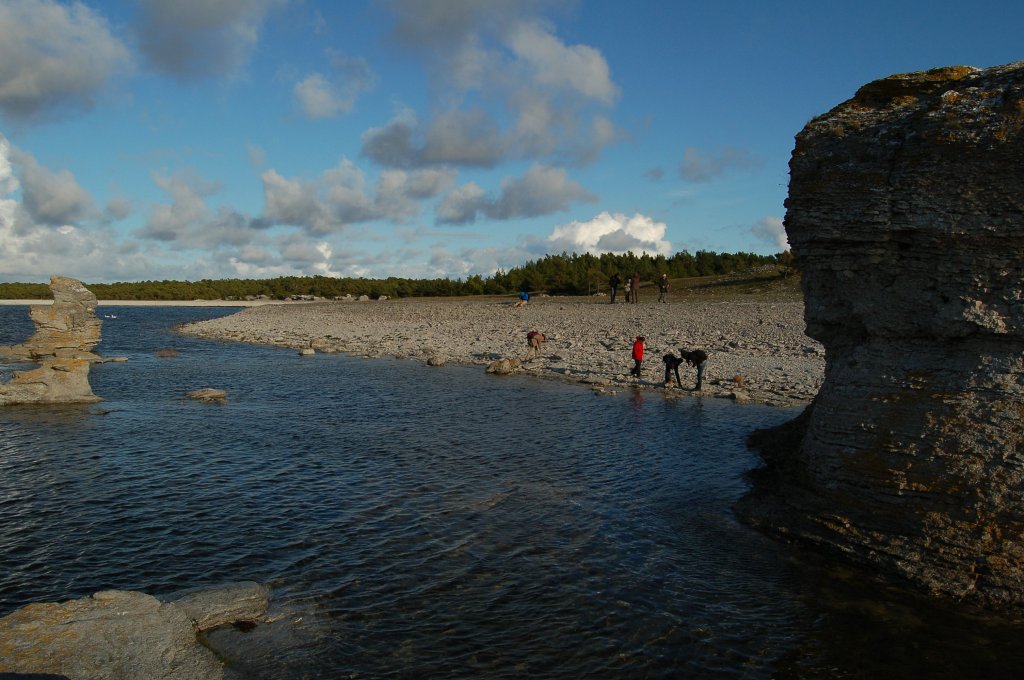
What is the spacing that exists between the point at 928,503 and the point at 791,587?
2.39 m

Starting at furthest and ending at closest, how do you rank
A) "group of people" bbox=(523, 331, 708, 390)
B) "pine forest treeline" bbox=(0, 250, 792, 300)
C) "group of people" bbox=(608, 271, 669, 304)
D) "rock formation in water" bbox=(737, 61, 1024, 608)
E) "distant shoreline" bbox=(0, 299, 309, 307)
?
"distant shoreline" bbox=(0, 299, 309, 307) < "pine forest treeline" bbox=(0, 250, 792, 300) < "group of people" bbox=(608, 271, 669, 304) < "group of people" bbox=(523, 331, 708, 390) < "rock formation in water" bbox=(737, 61, 1024, 608)

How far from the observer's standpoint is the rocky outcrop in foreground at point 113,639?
7238mm

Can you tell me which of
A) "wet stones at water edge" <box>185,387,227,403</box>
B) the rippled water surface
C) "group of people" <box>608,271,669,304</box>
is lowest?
the rippled water surface

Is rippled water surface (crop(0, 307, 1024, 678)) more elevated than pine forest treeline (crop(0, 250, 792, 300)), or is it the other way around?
pine forest treeline (crop(0, 250, 792, 300))

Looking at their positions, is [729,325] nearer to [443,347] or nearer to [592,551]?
[443,347]

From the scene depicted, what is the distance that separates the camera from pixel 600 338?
3988 cm

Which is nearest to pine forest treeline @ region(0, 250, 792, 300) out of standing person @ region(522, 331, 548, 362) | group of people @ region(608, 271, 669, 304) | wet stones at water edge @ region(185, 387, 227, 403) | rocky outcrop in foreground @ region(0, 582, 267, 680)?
group of people @ region(608, 271, 669, 304)

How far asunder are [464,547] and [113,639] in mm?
5540

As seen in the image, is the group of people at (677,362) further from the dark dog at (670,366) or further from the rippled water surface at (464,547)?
the rippled water surface at (464,547)

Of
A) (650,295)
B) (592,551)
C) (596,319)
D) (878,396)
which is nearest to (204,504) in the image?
(592,551)

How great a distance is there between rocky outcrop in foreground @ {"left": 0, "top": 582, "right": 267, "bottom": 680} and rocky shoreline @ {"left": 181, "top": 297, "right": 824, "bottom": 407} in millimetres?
20123

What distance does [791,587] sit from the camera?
1055 centimetres

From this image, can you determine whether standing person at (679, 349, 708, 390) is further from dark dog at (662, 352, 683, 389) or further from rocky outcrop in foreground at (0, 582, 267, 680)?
rocky outcrop in foreground at (0, 582, 267, 680)

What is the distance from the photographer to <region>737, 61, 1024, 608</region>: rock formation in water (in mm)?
10008
